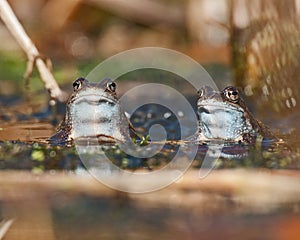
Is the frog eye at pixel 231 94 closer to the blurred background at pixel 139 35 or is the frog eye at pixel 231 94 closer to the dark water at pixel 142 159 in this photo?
the dark water at pixel 142 159

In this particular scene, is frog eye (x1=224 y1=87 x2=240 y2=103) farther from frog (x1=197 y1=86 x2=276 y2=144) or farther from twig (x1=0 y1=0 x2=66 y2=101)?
twig (x1=0 y1=0 x2=66 y2=101)

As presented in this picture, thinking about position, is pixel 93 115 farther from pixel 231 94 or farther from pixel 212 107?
pixel 231 94

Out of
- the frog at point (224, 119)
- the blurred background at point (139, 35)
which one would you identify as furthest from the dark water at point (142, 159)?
the blurred background at point (139, 35)

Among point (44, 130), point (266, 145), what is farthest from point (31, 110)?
point (266, 145)

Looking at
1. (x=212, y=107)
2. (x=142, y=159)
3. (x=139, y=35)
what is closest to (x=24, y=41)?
(x=212, y=107)

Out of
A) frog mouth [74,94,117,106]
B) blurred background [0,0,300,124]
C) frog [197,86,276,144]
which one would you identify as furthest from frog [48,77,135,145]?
blurred background [0,0,300,124]

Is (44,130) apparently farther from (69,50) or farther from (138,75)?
(69,50)
